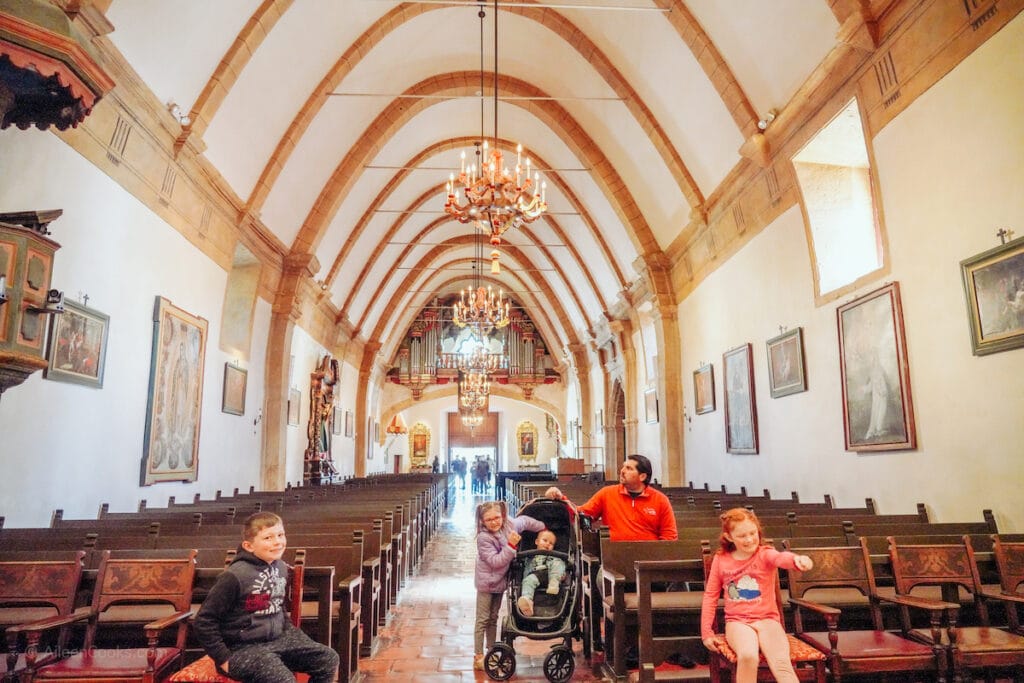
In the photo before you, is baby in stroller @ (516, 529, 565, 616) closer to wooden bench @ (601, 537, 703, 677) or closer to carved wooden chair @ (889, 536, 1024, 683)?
wooden bench @ (601, 537, 703, 677)

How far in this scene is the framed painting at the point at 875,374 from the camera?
19.9ft

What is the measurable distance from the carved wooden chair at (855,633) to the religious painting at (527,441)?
2775 cm

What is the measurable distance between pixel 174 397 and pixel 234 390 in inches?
100

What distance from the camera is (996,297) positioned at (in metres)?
4.90

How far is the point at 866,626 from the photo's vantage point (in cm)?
413

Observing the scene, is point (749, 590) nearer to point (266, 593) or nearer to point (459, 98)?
point (266, 593)

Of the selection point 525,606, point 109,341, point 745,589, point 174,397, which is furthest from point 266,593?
point 174,397

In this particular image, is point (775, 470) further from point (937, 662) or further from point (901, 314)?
point (937, 662)

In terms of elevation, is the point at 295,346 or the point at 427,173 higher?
the point at 427,173

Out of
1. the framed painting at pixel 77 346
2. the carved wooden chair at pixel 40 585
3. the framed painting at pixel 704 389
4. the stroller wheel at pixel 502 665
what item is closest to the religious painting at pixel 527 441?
the framed painting at pixel 704 389

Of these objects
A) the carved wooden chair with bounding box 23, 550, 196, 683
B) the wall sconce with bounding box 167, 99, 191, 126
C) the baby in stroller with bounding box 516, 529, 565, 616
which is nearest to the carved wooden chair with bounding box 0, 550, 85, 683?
the carved wooden chair with bounding box 23, 550, 196, 683

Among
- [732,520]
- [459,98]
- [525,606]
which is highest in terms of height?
[459,98]

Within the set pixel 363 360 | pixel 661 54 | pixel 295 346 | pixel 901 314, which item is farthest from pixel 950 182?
pixel 363 360

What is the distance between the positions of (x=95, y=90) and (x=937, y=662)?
18.9 feet
